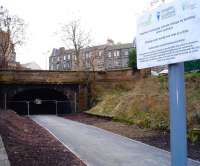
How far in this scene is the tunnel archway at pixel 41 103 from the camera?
44.1 meters

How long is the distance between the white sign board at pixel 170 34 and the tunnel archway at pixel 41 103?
3770 centimetres

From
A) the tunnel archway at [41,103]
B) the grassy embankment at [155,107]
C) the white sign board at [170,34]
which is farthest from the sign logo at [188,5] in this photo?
the tunnel archway at [41,103]

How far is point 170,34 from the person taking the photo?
4.31 meters

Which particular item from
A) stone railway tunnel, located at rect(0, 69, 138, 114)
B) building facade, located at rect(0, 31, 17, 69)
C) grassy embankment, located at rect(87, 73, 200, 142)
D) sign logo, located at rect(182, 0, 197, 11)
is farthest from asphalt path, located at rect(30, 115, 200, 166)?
building facade, located at rect(0, 31, 17, 69)

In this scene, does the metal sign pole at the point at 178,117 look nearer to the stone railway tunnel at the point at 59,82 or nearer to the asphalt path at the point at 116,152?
the asphalt path at the point at 116,152

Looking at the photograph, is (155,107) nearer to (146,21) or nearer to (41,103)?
(146,21)

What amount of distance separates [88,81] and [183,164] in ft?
117

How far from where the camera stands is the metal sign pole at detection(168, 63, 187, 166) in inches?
169

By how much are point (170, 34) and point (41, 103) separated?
4597cm

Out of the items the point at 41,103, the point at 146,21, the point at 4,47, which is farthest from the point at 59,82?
the point at 146,21

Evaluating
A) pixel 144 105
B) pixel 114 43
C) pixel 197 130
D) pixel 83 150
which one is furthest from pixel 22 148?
pixel 114 43

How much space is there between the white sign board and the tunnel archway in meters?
37.7

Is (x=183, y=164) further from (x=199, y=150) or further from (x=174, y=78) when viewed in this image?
(x=199, y=150)

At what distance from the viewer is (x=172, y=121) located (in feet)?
14.2
